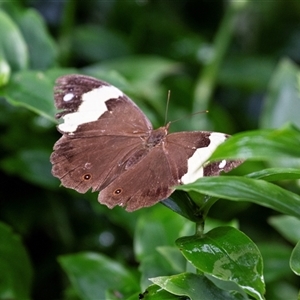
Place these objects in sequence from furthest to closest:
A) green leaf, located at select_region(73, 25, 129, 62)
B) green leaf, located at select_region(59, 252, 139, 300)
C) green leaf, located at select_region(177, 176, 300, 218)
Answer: green leaf, located at select_region(73, 25, 129, 62) < green leaf, located at select_region(59, 252, 139, 300) < green leaf, located at select_region(177, 176, 300, 218)

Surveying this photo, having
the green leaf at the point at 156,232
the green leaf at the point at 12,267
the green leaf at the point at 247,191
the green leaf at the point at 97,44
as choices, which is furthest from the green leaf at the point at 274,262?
the green leaf at the point at 97,44

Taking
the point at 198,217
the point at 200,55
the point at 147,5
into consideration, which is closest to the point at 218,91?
the point at 200,55

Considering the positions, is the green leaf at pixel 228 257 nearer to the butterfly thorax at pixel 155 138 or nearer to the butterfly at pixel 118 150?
the butterfly at pixel 118 150

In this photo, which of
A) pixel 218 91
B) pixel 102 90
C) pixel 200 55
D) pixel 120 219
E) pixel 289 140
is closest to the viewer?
pixel 289 140

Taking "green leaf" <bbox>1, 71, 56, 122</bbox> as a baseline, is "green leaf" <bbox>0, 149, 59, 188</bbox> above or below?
below

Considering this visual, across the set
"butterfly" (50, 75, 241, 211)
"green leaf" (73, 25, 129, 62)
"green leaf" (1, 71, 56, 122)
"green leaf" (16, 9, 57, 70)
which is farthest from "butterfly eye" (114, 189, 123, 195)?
"green leaf" (73, 25, 129, 62)

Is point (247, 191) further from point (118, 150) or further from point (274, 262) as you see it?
point (274, 262)

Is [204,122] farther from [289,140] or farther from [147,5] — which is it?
[289,140]

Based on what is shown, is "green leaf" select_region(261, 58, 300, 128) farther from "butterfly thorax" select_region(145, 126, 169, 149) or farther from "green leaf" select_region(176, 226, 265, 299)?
"green leaf" select_region(176, 226, 265, 299)
